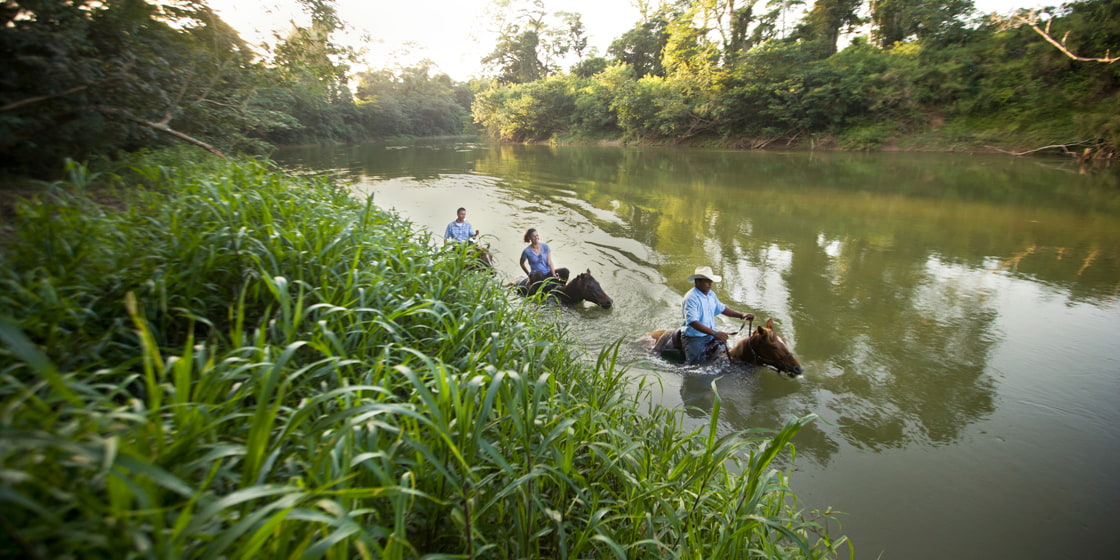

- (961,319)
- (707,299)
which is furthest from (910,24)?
(707,299)

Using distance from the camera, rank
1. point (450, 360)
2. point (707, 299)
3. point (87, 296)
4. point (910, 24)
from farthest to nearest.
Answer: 1. point (910, 24)
2. point (707, 299)
3. point (450, 360)
4. point (87, 296)

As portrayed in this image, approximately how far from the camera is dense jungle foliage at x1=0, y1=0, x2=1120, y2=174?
17.9 ft

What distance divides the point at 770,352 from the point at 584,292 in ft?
9.36

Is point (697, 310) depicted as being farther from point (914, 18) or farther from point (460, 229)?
point (914, 18)

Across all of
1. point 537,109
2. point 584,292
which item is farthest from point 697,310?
point 537,109

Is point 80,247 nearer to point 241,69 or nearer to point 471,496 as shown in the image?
point 471,496

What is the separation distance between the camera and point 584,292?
699 centimetres

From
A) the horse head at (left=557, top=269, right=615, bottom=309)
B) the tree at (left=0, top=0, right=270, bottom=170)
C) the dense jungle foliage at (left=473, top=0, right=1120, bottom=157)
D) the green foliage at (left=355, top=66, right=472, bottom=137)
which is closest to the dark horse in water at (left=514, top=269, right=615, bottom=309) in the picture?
the horse head at (left=557, top=269, right=615, bottom=309)

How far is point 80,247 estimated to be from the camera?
2.84 meters

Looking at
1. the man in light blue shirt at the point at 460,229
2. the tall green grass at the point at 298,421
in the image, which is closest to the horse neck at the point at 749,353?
the tall green grass at the point at 298,421

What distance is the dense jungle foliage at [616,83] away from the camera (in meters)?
5.46

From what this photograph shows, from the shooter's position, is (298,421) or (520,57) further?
(520,57)

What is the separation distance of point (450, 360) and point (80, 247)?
2294 millimetres

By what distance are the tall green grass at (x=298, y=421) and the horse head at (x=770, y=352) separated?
188cm
